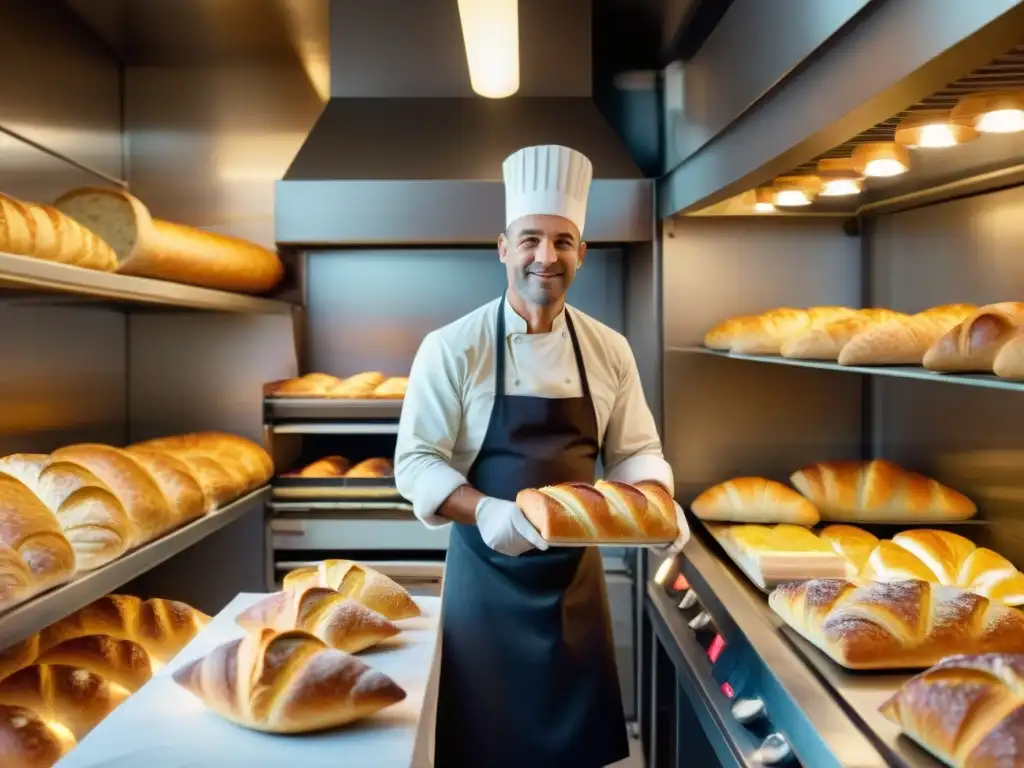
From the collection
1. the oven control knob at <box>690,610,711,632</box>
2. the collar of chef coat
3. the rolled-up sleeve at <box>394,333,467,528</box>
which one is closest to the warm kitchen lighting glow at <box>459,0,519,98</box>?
the collar of chef coat

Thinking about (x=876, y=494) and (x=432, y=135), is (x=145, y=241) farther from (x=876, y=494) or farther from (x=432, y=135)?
(x=876, y=494)

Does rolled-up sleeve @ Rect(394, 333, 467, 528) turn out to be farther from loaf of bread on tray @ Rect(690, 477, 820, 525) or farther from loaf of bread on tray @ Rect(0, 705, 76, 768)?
loaf of bread on tray @ Rect(0, 705, 76, 768)

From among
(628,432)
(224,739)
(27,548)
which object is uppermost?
(628,432)

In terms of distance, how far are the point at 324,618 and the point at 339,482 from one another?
1697 millimetres

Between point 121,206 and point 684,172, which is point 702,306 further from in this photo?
point 121,206

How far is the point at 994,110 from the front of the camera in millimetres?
1289

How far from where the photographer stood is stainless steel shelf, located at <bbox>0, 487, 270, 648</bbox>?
1.45 metres

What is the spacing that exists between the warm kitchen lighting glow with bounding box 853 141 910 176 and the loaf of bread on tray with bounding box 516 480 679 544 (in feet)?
2.44

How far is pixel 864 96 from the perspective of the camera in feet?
3.93

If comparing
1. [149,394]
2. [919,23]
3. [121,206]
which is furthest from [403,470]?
[149,394]

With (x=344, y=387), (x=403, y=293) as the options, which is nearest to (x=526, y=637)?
(x=344, y=387)

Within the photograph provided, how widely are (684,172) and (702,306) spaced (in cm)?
44

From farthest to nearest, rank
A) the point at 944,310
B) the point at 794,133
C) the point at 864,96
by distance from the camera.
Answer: the point at 944,310 → the point at 794,133 → the point at 864,96

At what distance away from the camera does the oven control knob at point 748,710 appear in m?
1.42
